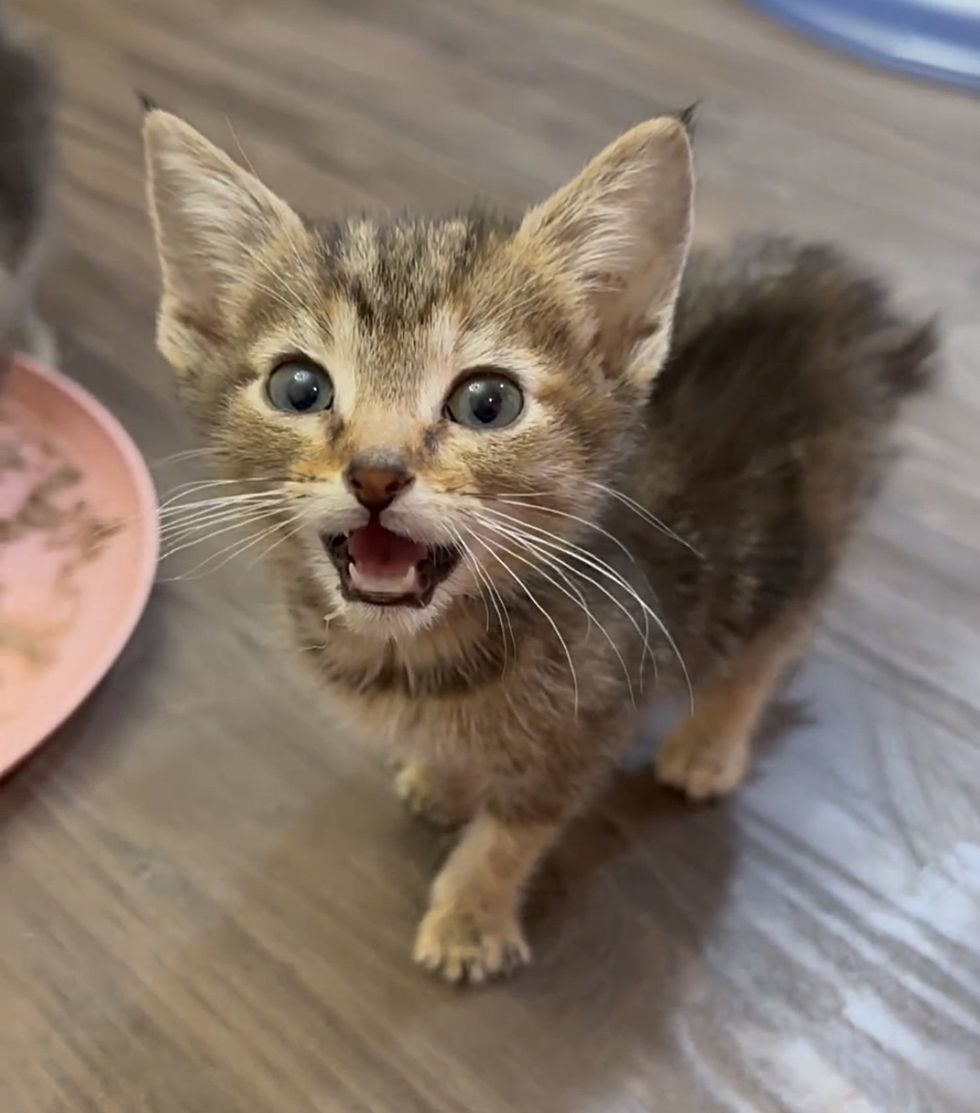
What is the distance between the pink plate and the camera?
3.87 ft

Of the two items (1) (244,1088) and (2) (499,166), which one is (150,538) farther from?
(2) (499,166)

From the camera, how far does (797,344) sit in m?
1.03

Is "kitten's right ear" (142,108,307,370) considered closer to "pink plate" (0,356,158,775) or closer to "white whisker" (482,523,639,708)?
"white whisker" (482,523,639,708)

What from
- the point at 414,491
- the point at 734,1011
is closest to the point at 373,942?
the point at 734,1011

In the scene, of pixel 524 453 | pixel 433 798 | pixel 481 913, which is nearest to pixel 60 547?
pixel 433 798

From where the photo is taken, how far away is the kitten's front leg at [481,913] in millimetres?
1021

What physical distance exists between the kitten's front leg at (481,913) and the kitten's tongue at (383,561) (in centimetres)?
32

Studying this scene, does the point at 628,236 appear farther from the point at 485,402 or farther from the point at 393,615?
the point at 393,615

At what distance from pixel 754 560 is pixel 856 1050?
1.37 ft

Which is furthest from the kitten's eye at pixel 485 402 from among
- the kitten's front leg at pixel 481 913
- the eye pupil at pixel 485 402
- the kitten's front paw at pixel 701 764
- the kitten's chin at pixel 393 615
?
the kitten's front paw at pixel 701 764

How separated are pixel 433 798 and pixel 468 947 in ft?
0.51

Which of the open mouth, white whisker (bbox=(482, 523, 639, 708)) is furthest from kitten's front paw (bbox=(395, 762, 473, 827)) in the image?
the open mouth

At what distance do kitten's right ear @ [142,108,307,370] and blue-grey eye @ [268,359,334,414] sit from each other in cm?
9

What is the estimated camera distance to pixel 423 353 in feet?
2.49
